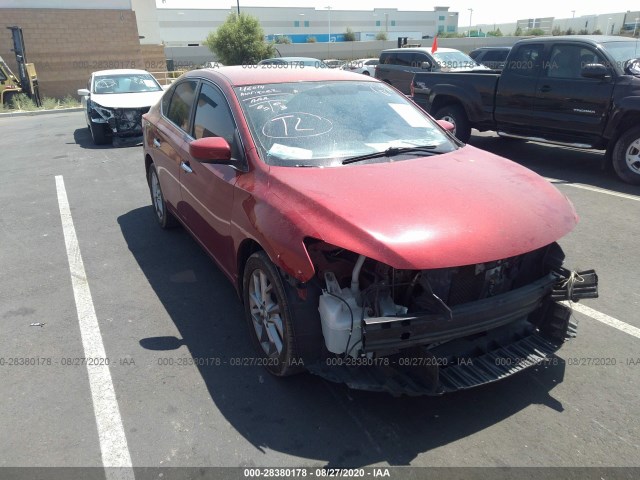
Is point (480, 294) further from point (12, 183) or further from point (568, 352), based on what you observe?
point (12, 183)

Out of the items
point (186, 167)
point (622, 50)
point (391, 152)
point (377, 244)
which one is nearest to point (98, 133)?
point (186, 167)

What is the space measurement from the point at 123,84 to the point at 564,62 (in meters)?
9.77

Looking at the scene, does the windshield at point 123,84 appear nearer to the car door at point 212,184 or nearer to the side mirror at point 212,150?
the car door at point 212,184

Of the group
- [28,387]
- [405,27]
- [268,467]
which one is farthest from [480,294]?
[405,27]

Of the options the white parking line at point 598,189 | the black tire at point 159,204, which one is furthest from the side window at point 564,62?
the black tire at point 159,204

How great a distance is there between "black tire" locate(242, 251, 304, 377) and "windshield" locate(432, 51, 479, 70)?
540 inches

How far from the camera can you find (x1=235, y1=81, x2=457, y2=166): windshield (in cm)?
354

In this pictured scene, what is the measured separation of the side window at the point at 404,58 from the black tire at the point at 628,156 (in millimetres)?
10136

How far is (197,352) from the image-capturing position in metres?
3.65

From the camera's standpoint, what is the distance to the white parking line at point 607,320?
12.3 ft

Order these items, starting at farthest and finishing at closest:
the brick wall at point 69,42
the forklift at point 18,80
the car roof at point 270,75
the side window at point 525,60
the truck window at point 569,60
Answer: the brick wall at point 69,42
the forklift at point 18,80
the side window at point 525,60
the truck window at point 569,60
the car roof at point 270,75

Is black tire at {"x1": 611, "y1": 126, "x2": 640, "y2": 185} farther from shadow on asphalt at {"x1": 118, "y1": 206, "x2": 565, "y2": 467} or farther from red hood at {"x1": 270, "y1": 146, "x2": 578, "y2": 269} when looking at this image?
shadow on asphalt at {"x1": 118, "y1": 206, "x2": 565, "y2": 467}

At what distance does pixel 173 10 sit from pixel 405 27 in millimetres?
43052

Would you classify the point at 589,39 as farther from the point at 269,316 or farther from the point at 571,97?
the point at 269,316
